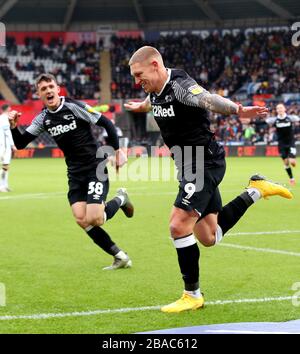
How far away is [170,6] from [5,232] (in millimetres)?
45908

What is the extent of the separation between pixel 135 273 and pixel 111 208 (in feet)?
4.20

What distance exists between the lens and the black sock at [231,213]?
7.61 meters

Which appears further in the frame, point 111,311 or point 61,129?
A: point 61,129

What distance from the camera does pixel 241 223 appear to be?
42.3ft

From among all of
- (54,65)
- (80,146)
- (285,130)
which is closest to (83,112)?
(80,146)

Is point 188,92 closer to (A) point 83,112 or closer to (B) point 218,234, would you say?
(B) point 218,234

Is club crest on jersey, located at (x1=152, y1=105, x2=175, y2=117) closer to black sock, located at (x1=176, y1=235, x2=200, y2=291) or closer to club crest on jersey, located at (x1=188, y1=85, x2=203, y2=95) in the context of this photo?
club crest on jersey, located at (x1=188, y1=85, x2=203, y2=95)

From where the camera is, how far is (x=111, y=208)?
31.1 feet

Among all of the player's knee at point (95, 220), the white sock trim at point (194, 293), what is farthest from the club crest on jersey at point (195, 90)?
the player's knee at point (95, 220)

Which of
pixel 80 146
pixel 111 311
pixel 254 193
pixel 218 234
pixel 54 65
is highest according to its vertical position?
pixel 54 65

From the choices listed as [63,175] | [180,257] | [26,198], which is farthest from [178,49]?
[180,257]

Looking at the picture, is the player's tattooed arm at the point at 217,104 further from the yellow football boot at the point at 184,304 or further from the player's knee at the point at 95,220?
the player's knee at the point at 95,220

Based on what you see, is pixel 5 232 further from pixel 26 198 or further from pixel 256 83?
pixel 256 83
